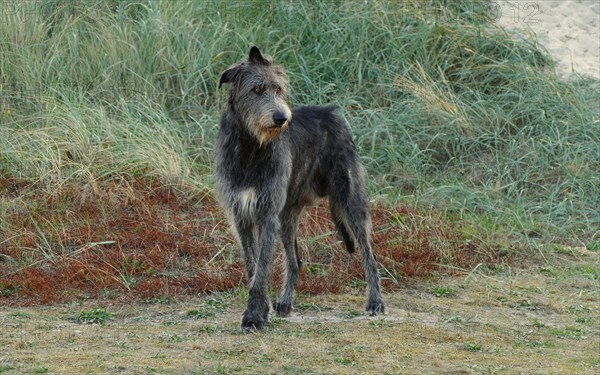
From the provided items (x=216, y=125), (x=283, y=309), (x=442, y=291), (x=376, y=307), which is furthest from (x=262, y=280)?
(x=216, y=125)

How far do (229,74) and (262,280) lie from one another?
4.95ft

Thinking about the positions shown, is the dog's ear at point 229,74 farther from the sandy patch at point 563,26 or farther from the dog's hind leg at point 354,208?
the sandy patch at point 563,26

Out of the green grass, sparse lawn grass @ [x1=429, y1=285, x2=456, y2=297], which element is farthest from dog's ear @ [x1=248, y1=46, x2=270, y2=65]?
the green grass

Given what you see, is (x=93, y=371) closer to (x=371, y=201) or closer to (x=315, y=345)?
(x=315, y=345)

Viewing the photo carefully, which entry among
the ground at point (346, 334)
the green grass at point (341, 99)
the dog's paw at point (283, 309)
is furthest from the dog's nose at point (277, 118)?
the green grass at point (341, 99)

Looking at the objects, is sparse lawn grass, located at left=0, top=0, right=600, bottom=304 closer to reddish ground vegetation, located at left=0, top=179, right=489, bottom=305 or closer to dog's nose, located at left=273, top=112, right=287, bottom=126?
reddish ground vegetation, located at left=0, top=179, right=489, bottom=305

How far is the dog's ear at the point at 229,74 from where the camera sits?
7.25 metres

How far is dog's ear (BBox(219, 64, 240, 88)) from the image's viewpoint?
7250 mm

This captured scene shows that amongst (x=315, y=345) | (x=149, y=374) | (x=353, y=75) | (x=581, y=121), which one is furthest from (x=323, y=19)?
(x=149, y=374)

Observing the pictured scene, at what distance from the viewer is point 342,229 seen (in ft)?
27.9

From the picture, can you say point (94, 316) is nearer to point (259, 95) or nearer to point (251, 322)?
point (251, 322)

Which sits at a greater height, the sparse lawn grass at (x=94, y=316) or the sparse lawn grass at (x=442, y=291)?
the sparse lawn grass at (x=94, y=316)

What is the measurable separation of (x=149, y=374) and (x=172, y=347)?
2.24ft

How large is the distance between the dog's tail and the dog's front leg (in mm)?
1066
